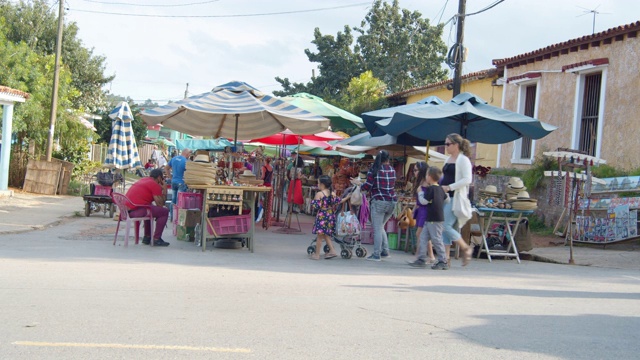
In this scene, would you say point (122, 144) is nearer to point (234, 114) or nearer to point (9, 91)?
point (9, 91)

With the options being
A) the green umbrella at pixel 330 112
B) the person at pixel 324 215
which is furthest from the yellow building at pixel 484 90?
the person at pixel 324 215

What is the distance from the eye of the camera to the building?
623 inches

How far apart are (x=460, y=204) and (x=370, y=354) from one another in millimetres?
4949

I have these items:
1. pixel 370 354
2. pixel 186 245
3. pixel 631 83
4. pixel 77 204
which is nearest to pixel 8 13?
pixel 77 204


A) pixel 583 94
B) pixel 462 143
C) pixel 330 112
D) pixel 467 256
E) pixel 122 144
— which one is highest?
pixel 583 94

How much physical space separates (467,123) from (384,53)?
2703 centimetres

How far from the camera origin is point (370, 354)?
5.25 m

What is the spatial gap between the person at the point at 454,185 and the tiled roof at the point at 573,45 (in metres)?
8.13

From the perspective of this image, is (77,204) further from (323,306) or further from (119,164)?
(323,306)

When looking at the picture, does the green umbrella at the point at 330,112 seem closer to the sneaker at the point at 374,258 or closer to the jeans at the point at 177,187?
the jeans at the point at 177,187

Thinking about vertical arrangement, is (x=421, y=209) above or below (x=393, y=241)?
above

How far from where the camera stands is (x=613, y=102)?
16.3 meters

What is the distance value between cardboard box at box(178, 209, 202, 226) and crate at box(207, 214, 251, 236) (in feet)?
3.77

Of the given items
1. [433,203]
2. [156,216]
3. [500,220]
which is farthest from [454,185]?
[156,216]
